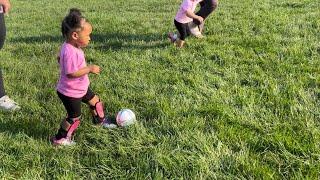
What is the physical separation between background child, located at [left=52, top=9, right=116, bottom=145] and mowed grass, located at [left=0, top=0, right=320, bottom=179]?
20cm

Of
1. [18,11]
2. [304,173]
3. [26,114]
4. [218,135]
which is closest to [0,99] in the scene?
[26,114]

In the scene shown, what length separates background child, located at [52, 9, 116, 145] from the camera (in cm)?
459

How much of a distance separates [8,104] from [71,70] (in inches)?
66.4

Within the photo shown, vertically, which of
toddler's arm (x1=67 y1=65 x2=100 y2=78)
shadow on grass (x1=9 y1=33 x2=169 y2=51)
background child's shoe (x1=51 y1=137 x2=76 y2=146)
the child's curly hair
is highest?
the child's curly hair

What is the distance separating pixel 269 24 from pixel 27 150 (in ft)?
18.1

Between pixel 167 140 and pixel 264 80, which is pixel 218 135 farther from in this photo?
pixel 264 80

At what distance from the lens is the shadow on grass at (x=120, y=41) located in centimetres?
826

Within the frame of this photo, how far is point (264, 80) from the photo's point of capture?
579cm

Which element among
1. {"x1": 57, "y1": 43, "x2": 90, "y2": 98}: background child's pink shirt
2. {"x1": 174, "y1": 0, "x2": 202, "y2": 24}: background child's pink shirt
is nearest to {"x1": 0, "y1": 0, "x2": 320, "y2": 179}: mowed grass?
{"x1": 174, "y1": 0, "x2": 202, "y2": 24}: background child's pink shirt

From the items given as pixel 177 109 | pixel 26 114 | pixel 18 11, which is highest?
pixel 177 109

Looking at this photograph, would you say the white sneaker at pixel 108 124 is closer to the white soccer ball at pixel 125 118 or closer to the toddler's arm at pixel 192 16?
the white soccer ball at pixel 125 118

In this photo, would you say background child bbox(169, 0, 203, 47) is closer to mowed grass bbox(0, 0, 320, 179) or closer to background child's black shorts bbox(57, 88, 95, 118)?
mowed grass bbox(0, 0, 320, 179)

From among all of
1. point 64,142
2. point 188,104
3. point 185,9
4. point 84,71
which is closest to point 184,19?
point 185,9

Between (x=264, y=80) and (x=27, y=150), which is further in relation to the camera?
(x=264, y=80)
